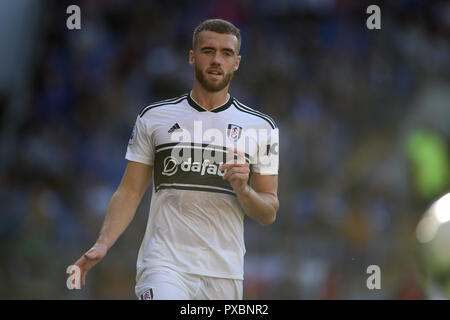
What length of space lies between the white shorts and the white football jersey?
0.04 m

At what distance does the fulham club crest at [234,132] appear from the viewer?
5062 mm

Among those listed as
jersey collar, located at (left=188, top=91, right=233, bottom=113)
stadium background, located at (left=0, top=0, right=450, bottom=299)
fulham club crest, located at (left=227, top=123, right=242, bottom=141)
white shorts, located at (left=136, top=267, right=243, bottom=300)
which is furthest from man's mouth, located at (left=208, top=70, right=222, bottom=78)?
stadium background, located at (left=0, top=0, right=450, bottom=299)

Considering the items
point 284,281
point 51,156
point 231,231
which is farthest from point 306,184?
point 231,231

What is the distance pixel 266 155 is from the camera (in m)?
5.17

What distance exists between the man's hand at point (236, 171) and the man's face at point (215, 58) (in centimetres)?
64

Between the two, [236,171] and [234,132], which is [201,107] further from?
[236,171]

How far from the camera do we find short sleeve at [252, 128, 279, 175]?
5.13 metres

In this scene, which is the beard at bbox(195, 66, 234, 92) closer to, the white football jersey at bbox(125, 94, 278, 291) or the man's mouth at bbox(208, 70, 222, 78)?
the man's mouth at bbox(208, 70, 222, 78)

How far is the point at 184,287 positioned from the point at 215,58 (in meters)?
1.50

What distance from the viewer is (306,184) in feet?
38.3

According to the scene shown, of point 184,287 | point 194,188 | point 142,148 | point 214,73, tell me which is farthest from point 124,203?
point 214,73

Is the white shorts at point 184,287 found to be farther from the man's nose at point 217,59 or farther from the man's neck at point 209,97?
the man's nose at point 217,59

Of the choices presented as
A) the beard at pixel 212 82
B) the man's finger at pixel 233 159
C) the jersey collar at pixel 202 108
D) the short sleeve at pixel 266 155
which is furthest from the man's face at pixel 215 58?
the man's finger at pixel 233 159

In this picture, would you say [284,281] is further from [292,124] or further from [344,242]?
[292,124]
